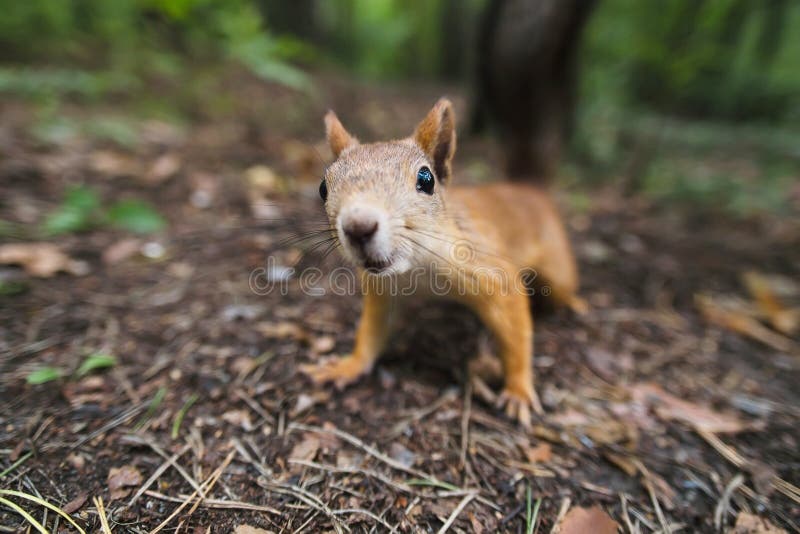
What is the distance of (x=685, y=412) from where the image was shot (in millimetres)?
2203

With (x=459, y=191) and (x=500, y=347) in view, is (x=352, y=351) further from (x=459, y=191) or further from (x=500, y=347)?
(x=459, y=191)

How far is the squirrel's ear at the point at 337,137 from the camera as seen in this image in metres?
2.13

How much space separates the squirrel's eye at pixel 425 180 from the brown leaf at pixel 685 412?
64.1 inches

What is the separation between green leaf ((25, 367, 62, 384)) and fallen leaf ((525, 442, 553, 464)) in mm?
2214

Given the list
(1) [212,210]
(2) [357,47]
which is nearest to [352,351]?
(1) [212,210]

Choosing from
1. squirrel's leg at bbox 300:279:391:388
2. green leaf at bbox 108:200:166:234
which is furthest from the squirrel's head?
green leaf at bbox 108:200:166:234

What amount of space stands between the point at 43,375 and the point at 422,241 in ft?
6.06

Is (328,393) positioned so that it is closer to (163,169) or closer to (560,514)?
(560,514)

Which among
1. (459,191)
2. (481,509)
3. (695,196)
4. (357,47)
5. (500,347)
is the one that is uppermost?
(357,47)

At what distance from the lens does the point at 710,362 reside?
266 centimetres

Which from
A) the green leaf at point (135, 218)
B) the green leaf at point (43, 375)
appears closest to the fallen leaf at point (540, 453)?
the green leaf at point (43, 375)

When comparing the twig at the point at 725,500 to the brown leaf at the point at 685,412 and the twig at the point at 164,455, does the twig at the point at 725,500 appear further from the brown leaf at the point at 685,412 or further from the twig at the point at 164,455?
the twig at the point at 164,455

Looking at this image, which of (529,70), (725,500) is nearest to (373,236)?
(725,500)

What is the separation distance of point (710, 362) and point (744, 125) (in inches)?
211
